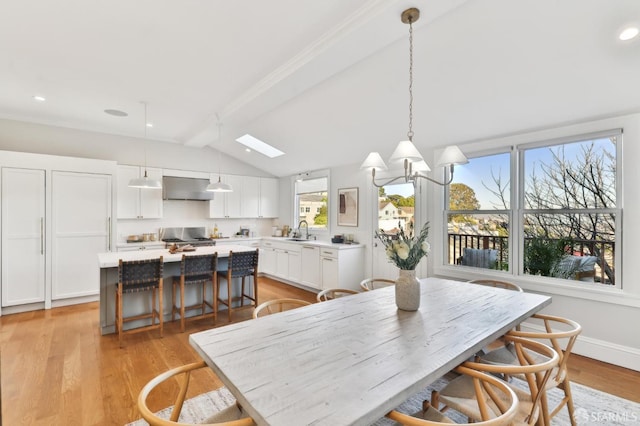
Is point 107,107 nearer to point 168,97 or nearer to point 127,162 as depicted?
point 168,97

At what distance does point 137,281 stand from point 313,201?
12.2 feet

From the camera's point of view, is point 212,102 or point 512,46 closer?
point 512,46

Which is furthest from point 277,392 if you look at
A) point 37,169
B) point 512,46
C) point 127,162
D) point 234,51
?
point 127,162

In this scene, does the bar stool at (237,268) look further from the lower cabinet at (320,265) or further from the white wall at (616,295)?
the white wall at (616,295)

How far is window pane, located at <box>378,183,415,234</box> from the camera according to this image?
467 cm

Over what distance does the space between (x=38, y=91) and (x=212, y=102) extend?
1.97m

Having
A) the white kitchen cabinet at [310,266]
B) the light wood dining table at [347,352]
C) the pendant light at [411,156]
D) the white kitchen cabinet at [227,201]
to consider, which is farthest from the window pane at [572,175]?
the white kitchen cabinet at [227,201]

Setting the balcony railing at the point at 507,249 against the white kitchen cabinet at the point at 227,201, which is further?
the white kitchen cabinet at the point at 227,201

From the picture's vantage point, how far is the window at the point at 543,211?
10.0 ft

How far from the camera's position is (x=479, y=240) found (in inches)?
155

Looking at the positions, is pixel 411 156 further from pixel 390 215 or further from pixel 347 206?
pixel 347 206

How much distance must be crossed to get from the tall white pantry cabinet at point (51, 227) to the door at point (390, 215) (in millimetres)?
4164

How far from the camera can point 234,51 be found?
9.30 feet

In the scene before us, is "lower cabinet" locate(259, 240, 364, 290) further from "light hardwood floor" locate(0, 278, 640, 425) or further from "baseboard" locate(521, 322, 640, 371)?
"baseboard" locate(521, 322, 640, 371)
